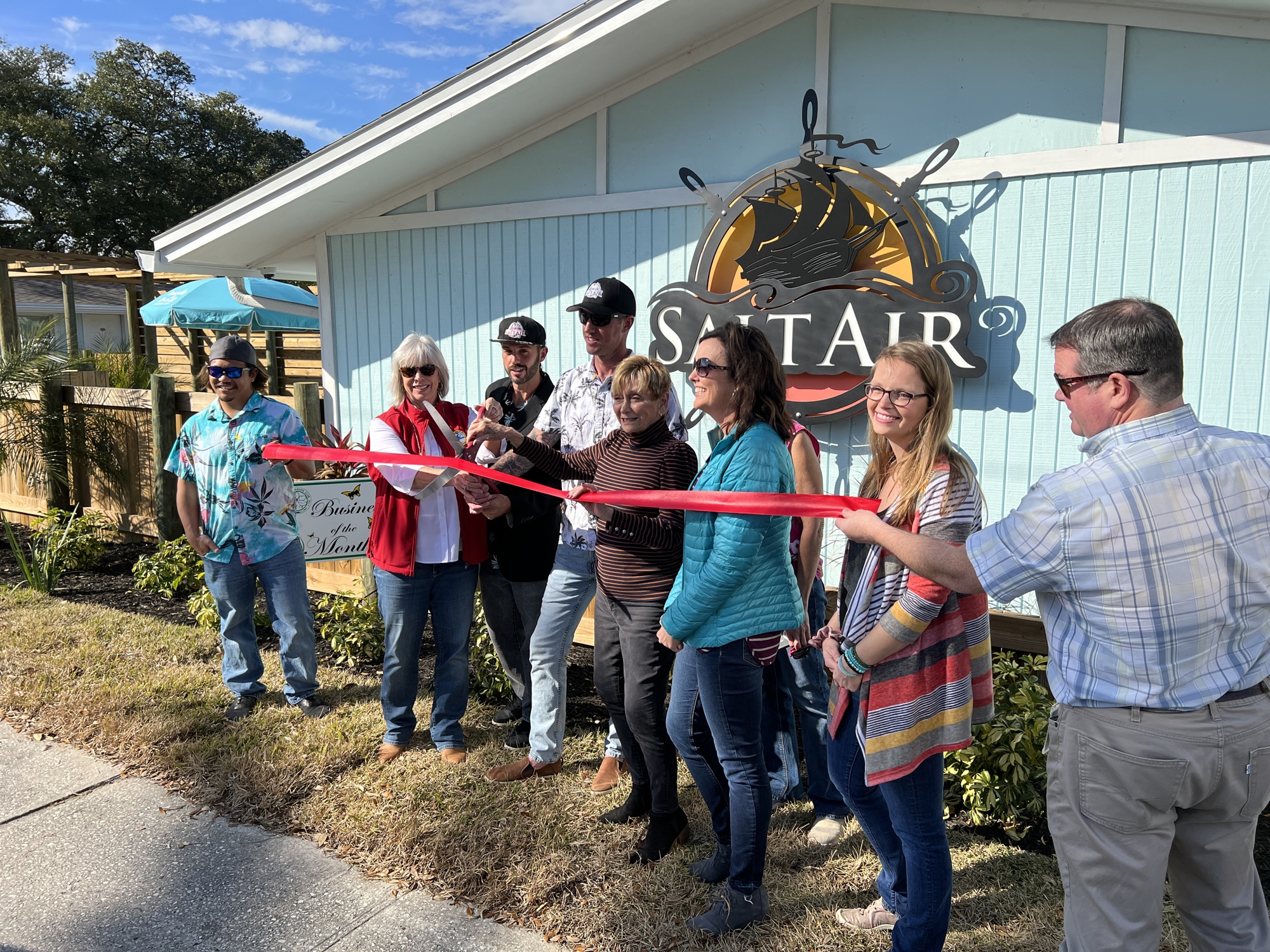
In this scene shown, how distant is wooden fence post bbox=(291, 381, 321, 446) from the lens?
6.28 meters

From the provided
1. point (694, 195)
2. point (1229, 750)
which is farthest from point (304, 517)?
point (1229, 750)

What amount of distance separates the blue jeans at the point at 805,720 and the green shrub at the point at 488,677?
1.60 meters

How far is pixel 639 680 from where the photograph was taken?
3.01m

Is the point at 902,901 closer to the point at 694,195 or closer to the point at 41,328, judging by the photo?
the point at 694,195

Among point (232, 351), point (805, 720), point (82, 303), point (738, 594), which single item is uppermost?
point (82, 303)

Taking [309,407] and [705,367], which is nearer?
[705,367]

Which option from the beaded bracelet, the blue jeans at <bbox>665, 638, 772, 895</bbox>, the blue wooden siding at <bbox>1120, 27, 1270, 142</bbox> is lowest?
the blue jeans at <bbox>665, 638, 772, 895</bbox>

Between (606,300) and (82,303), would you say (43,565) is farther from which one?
(82,303)

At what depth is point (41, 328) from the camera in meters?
8.47

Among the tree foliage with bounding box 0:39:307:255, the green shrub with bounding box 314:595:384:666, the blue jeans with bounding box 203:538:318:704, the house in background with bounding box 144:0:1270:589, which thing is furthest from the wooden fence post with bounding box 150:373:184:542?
the tree foliage with bounding box 0:39:307:255

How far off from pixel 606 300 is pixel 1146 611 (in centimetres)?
231

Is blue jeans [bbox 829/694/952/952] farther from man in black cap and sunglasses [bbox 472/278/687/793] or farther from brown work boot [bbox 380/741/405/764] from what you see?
brown work boot [bbox 380/741/405/764]

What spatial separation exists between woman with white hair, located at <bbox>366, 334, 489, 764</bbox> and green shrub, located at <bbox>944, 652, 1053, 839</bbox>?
2.22 m

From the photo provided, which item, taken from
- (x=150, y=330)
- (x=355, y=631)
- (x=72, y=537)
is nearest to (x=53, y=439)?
(x=72, y=537)
